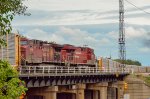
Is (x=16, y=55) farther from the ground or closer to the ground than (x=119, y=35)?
closer to the ground

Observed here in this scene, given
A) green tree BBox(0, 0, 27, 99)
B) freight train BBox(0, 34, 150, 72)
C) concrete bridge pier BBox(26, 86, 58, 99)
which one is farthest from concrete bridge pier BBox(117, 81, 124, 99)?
green tree BBox(0, 0, 27, 99)

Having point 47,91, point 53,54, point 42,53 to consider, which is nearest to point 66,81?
point 47,91

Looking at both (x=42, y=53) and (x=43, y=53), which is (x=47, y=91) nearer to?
(x=42, y=53)

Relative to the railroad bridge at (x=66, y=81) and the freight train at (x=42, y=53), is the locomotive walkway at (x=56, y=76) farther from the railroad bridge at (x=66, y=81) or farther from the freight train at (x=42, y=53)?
the freight train at (x=42, y=53)

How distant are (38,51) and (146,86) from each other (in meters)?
35.2

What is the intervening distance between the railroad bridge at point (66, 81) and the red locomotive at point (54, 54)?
1574 mm

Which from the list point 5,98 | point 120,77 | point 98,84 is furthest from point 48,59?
point 5,98

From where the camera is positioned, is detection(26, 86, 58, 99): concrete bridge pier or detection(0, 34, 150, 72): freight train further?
detection(26, 86, 58, 99): concrete bridge pier

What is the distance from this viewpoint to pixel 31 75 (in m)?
44.8

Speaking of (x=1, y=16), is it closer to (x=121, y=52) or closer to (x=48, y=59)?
(x=48, y=59)

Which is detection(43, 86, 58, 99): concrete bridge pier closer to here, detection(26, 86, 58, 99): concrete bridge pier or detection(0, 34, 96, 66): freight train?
detection(26, 86, 58, 99): concrete bridge pier

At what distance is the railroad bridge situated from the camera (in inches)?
1896

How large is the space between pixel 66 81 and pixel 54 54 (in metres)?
9.22

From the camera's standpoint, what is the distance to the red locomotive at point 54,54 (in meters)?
57.2
